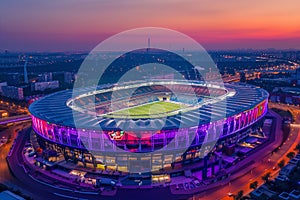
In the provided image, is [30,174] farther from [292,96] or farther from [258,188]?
[292,96]

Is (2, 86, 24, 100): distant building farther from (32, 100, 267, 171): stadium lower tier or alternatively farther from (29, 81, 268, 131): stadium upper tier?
(32, 100, 267, 171): stadium lower tier

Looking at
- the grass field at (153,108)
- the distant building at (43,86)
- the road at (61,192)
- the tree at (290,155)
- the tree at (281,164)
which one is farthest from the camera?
the distant building at (43,86)

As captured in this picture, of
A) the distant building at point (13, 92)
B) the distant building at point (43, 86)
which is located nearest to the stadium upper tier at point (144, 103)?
the distant building at point (13, 92)

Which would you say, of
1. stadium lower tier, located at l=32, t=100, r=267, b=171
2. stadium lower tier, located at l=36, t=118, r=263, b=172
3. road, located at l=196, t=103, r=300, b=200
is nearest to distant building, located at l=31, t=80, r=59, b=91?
stadium lower tier, located at l=32, t=100, r=267, b=171

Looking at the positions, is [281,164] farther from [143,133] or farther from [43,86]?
[43,86]

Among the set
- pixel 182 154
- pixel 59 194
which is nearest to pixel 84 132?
pixel 59 194

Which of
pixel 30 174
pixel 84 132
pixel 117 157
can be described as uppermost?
pixel 84 132

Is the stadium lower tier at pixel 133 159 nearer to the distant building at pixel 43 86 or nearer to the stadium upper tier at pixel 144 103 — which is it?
the stadium upper tier at pixel 144 103
